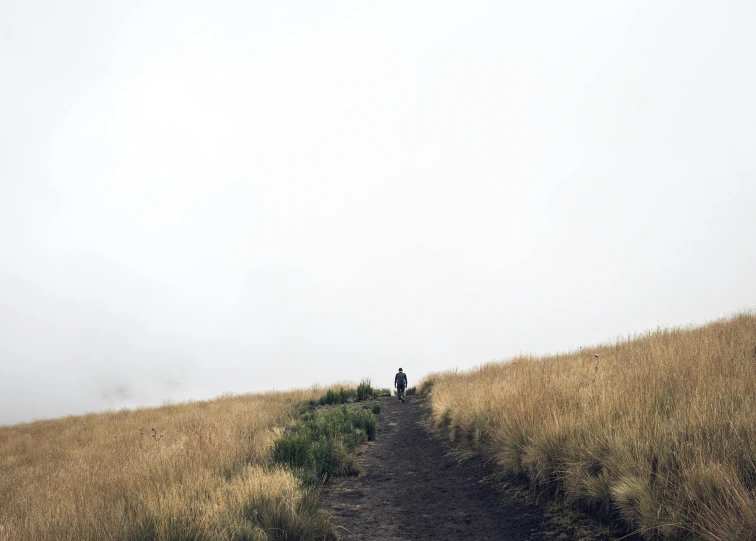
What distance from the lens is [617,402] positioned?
18.6 ft

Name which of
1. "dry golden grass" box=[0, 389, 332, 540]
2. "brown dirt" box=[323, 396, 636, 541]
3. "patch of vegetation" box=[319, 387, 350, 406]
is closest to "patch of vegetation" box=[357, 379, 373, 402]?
"patch of vegetation" box=[319, 387, 350, 406]

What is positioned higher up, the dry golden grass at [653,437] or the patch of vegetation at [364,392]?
the dry golden grass at [653,437]

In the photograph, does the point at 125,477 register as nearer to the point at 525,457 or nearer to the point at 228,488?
the point at 228,488

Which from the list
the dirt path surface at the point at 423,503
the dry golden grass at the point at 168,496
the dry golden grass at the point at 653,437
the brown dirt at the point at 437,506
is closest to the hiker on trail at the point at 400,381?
the dry golden grass at the point at 168,496

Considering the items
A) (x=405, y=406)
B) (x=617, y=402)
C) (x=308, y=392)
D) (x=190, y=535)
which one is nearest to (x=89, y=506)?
(x=190, y=535)

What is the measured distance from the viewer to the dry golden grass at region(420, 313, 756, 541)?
3359 mm

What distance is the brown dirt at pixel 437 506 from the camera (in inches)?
186

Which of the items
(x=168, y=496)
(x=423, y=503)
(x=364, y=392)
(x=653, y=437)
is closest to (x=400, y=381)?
(x=364, y=392)

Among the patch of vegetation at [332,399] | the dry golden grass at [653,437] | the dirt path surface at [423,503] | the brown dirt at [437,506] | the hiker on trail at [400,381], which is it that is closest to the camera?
the dry golden grass at [653,437]

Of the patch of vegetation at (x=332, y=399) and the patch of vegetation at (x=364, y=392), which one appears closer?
the patch of vegetation at (x=332, y=399)

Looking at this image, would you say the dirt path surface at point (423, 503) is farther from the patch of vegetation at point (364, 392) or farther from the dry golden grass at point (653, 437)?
the patch of vegetation at point (364, 392)

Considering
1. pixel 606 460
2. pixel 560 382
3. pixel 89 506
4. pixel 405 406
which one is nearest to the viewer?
pixel 606 460

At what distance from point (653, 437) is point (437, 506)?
305 centimetres

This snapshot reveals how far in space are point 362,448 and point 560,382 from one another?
198 inches
